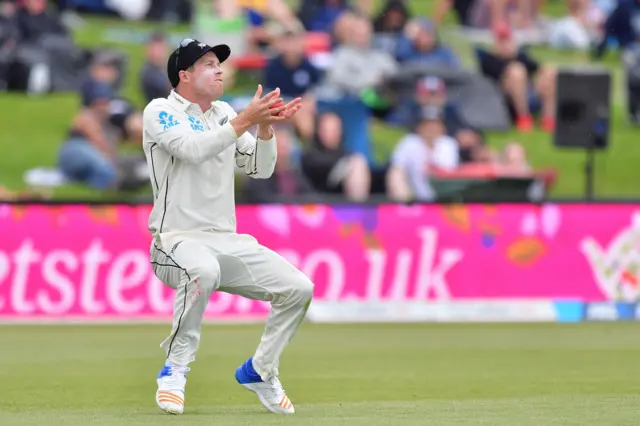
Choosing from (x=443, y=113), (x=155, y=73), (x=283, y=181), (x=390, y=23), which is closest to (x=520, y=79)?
(x=443, y=113)

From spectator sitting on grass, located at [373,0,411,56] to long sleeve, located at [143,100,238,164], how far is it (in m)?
12.4

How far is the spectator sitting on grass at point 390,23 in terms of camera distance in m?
19.8

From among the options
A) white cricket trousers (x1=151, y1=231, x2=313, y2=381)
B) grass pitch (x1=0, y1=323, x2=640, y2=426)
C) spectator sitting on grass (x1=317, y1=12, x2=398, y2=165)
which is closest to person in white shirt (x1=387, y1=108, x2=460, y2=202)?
spectator sitting on grass (x1=317, y1=12, x2=398, y2=165)

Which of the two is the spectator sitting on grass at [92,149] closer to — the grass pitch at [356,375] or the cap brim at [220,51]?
the grass pitch at [356,375]

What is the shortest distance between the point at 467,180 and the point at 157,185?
31.9ft

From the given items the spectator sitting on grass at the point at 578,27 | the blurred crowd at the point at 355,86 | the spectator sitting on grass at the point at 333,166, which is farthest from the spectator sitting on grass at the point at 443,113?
the spectator sitting on grass at the point at 578,27

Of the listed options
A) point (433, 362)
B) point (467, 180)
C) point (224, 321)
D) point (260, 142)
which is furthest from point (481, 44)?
point (260, 142)

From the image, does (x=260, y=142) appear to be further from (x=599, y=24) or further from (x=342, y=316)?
(x=599, y=24)

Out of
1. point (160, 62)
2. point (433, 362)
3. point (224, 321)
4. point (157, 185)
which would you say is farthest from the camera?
point (160, 62)

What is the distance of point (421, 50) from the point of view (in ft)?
64.1

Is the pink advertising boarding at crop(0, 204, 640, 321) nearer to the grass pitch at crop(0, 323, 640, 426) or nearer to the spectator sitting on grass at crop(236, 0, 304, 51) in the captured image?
the grass pitch at crop(0, 323, 640, 426)

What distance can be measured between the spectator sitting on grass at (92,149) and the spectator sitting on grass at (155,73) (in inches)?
37.8

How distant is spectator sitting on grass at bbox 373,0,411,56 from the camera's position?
19.8m

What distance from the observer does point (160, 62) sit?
61.5ft
